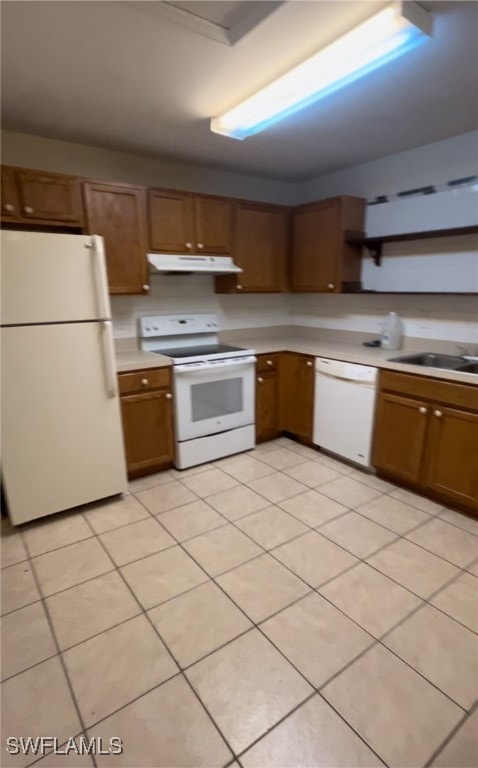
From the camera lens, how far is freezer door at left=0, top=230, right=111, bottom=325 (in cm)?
196

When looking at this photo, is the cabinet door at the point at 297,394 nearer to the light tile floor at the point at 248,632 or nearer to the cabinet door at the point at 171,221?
the light tile floor at the point at 248,632

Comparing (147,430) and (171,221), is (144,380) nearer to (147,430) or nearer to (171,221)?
(147,430)

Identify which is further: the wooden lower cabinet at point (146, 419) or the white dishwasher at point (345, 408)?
the white dishwasher at point (345, 408)

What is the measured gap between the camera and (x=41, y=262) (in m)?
2.03

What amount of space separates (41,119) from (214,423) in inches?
89.7

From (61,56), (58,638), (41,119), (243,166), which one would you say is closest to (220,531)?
(58,638)

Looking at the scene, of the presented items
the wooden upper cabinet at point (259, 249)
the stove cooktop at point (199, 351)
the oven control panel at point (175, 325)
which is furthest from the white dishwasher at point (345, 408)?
the oven control panel at point (175, 325)

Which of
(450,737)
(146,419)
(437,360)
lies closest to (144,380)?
(146,419)

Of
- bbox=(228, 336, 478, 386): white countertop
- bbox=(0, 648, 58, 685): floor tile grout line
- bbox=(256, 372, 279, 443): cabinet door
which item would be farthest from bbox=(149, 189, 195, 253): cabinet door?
bbox=(0, 648, 58, 685): floor tile grout line

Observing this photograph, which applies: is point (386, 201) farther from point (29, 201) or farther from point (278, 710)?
point (278, 710)

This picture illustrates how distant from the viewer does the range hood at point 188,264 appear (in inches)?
109

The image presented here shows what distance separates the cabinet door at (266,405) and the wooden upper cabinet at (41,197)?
1.84 metres

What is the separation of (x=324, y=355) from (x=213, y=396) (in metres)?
0.94

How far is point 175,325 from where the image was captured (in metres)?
3.25
